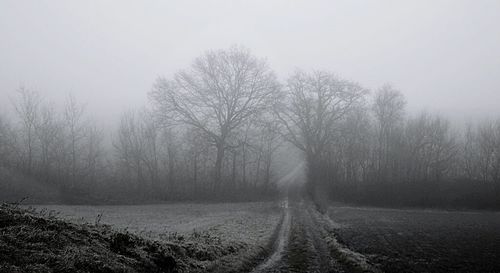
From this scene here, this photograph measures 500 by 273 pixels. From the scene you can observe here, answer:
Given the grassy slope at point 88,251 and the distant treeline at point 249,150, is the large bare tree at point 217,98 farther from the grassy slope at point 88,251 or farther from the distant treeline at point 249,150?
the grassy slope at point 88,251

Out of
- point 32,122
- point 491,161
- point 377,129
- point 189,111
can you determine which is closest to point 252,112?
point 189,111

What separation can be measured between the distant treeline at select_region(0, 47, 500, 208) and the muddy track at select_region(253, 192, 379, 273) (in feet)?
87.2

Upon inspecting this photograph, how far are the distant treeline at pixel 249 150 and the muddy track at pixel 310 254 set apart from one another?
26.6 m

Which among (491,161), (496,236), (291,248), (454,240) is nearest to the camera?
(291,248)

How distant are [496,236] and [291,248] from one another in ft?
57.3

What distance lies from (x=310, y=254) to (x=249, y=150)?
135ft

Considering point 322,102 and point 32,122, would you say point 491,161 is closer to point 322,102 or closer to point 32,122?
point 322,102

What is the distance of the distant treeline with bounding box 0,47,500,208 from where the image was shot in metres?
49.7

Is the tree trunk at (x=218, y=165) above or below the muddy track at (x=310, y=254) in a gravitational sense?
above

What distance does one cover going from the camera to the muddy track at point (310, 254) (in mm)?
14032

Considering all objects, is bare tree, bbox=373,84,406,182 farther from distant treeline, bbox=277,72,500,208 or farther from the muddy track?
the muddy track

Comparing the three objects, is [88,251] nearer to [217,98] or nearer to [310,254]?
[310,254]

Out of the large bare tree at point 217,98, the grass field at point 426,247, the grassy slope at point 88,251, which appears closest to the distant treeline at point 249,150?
the large bare tree at point 217,98

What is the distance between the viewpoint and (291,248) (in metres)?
18.2
